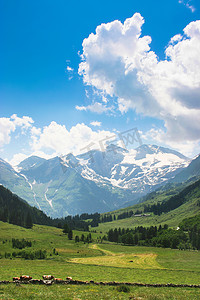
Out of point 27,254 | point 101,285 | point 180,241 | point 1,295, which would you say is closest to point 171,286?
point 101,285

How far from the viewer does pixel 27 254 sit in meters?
80.6

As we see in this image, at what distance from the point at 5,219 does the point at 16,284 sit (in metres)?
184

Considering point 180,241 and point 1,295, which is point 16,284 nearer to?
point 1,295

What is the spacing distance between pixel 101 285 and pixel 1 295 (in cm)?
1531

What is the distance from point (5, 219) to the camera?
193m

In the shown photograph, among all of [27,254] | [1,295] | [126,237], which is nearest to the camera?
[1,295]

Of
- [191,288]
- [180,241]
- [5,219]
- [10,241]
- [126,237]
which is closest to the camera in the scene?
[191,288]

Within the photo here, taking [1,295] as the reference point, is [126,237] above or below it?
below

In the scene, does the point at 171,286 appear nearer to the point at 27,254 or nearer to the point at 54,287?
the point at 54,287

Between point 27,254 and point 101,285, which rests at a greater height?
point 101,285

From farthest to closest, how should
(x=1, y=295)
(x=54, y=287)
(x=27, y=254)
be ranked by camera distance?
(x=27, y=254)
(x=54, y=287)
(x=1, y=295)

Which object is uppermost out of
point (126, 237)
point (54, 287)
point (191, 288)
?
→ point (54, 287)

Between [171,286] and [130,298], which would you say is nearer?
[130,298]

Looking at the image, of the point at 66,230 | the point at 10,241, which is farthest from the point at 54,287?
the point at 66,230
